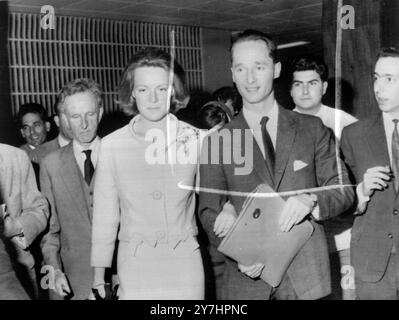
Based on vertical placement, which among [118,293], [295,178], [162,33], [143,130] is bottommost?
[118,293]

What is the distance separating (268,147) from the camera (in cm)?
162

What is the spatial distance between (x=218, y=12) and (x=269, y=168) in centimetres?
168

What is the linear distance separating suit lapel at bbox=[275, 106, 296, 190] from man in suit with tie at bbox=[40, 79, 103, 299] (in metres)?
0.68

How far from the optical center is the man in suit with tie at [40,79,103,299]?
1761 millimetres

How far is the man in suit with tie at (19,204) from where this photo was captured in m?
1.71

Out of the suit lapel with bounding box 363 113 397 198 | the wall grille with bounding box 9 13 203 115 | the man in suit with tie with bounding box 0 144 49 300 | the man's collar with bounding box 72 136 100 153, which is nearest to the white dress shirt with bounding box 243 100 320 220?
the suit lapel with bounding box 363 113 397 198

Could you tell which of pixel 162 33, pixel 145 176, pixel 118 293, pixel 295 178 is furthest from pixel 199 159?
pixel 162 33

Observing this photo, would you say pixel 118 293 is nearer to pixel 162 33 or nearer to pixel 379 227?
pixel 379 227

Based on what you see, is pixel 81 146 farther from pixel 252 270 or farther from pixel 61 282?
pixel 252 270

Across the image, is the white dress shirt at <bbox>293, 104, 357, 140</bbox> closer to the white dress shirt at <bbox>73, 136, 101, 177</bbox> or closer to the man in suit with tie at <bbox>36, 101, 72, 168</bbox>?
the white dress shirt at <bbox>73, 136, 101, 177</bbox>

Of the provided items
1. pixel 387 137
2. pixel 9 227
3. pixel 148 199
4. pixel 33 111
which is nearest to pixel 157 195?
pixel 148 199

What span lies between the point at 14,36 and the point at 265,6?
1650 mm

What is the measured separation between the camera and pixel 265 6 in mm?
2365

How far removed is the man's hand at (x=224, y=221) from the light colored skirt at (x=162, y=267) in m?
0.11
